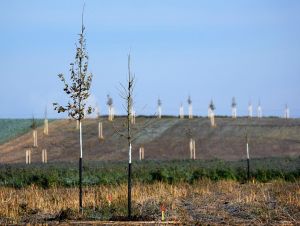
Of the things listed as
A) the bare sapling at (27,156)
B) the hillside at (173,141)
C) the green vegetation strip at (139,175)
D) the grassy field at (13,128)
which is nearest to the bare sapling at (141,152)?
the hillside at (173,141)

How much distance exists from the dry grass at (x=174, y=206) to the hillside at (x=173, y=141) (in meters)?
31.6

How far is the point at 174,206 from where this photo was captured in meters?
26.5

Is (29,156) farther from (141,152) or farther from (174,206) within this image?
(174,206)

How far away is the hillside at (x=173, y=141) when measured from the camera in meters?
66.8

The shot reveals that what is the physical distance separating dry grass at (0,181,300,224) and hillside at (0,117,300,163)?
31.6 m

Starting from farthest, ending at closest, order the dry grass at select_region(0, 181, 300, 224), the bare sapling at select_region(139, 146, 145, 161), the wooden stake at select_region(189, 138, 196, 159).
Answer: the bare sapling at select_region(139, 146, 145, 161)
the wooden stake at select_region(189, 138, 196, 159)
the dry grass at select_region(0, 181, 300, 224)

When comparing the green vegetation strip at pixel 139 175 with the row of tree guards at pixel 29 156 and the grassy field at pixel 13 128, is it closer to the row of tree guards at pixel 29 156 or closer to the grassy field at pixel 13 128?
the row of tree guards at pixel 29 156

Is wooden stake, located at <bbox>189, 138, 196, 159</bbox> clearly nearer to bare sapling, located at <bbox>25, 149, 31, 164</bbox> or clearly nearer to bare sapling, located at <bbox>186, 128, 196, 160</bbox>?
bare sapling, located at <bbox>186, 128, 196, 160</bbox>

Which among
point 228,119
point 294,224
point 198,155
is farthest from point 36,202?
point 228,119

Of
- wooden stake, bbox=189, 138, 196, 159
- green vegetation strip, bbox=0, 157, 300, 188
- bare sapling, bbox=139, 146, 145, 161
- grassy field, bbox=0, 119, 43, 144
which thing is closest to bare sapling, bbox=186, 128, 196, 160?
wooden stake, bbox=189, 138, 196, 159

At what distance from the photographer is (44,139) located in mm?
78500

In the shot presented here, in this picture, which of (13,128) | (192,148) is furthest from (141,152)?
(13,128)

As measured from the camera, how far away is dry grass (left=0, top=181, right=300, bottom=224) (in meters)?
24.0

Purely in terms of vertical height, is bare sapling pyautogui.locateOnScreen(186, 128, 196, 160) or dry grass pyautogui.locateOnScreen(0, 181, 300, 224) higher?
bare sapling pyautogui.locateOnScreen(186, 128, 196, 160)
